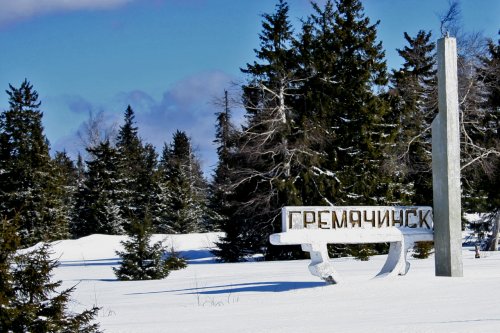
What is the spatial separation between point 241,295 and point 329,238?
2.12m

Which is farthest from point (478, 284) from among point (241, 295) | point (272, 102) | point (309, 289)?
point (272, 102)

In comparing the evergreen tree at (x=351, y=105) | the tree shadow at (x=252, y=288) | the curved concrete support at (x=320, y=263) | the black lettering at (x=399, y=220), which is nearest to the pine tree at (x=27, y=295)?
the curved concrete support at (x=320, y=263)

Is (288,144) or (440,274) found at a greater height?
(288,144)

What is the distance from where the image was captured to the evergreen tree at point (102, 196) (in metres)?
51.2

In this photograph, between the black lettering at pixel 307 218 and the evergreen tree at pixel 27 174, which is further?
the evergreen tree at pixel 27 174

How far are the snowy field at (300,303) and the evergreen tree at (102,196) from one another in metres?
31.0

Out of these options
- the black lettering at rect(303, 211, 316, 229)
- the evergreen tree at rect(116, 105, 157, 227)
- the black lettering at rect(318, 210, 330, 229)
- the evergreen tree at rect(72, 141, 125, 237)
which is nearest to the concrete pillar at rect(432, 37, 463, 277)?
the black lettering at rect(318, 210, 330, 229)

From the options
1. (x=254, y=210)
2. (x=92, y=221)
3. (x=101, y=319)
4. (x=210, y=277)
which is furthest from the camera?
(x=92, y=221)

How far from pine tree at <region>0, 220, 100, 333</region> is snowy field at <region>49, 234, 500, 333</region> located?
1.47 ft

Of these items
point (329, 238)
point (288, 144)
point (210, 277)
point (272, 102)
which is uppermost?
point (272, 102)

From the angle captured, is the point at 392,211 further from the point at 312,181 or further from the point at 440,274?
the point at 312,181

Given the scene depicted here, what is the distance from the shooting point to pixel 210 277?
66.7 feet

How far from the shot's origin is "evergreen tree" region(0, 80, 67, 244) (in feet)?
151

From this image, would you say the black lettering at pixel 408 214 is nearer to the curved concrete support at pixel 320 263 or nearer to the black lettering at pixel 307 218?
the curved concrete support at pixel 320 263
